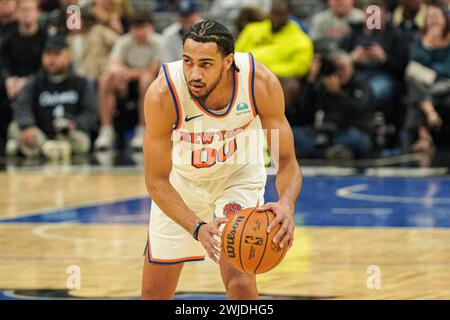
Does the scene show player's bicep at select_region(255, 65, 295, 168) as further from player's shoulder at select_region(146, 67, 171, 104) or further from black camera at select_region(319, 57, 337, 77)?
black camera at select_region(319, 57, 337, 77)

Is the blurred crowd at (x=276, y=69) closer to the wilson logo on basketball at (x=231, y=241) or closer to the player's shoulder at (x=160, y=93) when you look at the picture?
the player's shoulder at (x=160, y=93)

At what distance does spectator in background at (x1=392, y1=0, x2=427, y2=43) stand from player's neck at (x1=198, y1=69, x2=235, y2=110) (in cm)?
993

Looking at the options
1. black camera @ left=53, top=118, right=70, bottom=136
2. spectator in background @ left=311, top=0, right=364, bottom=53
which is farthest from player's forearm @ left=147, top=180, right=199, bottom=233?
black camera @ left=53, top=118, right=70, bottom=136

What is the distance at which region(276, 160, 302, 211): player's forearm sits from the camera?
212 inches

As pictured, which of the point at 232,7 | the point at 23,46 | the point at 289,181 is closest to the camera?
the point at 289,181

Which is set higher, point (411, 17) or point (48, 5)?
point (48, 5)

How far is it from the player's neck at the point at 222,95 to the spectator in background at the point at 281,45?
27.4ft

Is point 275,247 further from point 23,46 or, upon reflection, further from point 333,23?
point 23,46

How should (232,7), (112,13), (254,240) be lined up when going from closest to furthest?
(254,240)
(232,7)
(112,13)

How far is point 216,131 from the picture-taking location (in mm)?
5535

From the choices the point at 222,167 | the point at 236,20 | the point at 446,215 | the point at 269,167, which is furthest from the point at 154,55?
the point at 222,167

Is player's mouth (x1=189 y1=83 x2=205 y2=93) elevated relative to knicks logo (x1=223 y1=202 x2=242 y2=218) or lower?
elevated

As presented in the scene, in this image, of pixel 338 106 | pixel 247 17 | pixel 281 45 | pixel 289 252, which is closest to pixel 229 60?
pixel 289 252

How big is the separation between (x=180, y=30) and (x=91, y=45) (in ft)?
6.27
